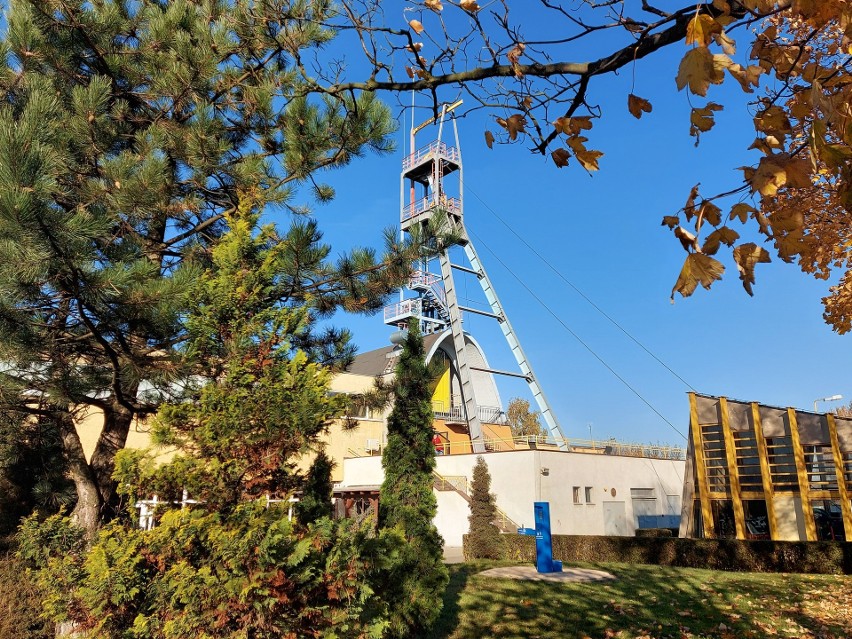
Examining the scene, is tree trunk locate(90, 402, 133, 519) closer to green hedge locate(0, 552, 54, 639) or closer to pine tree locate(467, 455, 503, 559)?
green hedge locate(0, 552, 54, 639)

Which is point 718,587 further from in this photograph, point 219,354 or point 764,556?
point 219,354

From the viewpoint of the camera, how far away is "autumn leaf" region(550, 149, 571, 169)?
2.52 metres

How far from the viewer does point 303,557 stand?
4152 mm

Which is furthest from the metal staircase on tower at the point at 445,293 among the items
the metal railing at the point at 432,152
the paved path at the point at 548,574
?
the paved path at the point at 548,574

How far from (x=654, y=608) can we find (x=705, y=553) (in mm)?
6576

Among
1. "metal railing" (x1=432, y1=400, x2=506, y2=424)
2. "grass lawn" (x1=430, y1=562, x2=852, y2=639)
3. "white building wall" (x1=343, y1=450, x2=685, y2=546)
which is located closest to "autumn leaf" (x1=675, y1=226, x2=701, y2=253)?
"grass lawn" (x1=430, y1=562, x2=852, y2=639)

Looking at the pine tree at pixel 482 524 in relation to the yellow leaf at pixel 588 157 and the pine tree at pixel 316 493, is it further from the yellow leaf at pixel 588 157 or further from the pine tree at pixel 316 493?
the yellow leaf at pixel 588 157

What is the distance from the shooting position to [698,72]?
1521mm

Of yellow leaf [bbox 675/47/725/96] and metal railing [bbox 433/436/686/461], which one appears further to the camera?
metal railing [bbox 433/436/686/461]

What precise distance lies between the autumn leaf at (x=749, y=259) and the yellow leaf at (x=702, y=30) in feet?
2.11

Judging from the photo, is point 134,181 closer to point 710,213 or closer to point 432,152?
point 710,213

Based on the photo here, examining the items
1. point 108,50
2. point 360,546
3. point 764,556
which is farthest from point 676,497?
point 108,50

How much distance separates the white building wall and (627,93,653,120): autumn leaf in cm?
A: 1843

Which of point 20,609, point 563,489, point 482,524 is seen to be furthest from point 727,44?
point 563,489
